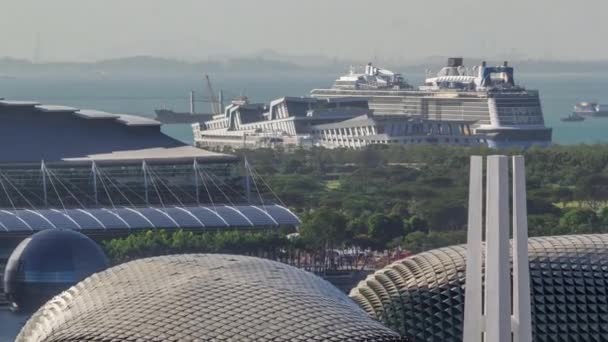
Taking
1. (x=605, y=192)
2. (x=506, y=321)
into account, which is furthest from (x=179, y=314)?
(x=605, y=192)

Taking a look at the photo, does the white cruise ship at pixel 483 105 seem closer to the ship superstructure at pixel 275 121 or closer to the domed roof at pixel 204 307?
the ship superstructure at pixel 275 121

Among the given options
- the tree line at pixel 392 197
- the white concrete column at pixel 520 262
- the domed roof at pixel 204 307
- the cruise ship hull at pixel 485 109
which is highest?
the white concrete column at pixel 520 262

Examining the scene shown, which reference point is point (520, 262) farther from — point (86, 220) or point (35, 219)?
point (86, 220)

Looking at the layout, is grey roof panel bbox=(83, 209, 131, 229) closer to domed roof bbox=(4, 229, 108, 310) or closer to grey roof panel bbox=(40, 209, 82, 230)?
grey roof panel bbox=(40, 209, 82, 230)

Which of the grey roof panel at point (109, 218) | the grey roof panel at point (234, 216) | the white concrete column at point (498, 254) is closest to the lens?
the white concrete column at point (498, 254)

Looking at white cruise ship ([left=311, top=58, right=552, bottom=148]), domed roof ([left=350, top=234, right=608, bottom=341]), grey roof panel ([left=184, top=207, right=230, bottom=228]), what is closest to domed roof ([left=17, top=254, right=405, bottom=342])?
domed roof ([left=350, top=234, right=608, bottom=341])

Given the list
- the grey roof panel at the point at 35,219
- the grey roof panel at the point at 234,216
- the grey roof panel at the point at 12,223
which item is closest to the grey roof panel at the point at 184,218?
the grey roof panel at the point at 234,216

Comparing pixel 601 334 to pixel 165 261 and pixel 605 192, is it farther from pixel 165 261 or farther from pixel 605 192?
pixel 605 192
